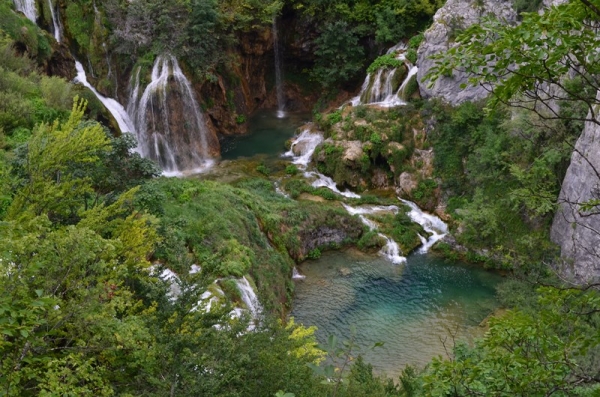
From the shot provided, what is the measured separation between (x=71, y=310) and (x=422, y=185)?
17.3m

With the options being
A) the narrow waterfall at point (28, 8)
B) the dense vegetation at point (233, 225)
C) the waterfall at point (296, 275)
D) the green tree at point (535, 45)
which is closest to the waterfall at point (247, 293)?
the dense vegetation at point (233, 225)

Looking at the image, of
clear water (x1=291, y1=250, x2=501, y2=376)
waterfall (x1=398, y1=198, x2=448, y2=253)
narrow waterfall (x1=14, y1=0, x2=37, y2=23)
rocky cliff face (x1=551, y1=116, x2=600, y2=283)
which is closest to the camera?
clear water (x1=291, y1=250, x2=501, y2=376)

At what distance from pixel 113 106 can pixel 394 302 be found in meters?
16.1

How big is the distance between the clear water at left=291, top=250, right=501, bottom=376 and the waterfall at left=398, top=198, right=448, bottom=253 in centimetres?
85

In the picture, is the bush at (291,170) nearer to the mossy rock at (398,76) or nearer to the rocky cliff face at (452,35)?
the mossy rock at (398,76)

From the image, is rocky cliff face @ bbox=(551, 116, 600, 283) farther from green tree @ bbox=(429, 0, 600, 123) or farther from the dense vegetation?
green tree @ bbox=(429, 0, 600, 123)

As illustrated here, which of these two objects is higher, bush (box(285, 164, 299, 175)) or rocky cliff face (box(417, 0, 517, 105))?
rocky cliff face (box(417, 0, 517, 105))

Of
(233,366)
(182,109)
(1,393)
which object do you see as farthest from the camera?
(182,109)

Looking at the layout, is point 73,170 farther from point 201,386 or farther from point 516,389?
point 516,389

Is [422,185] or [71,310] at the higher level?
[71,310]

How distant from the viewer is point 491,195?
1856cm

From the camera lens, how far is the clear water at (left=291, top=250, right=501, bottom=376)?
541 inches

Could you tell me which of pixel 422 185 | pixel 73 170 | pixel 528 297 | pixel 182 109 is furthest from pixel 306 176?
pixel 73 170

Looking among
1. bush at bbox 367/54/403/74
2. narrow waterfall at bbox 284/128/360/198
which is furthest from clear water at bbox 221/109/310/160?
bush at bbox 367/54/403/74
